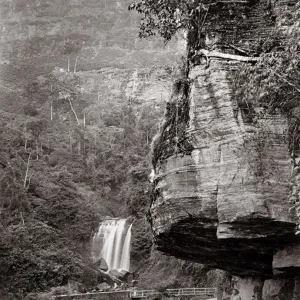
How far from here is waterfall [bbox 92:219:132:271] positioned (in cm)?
3025

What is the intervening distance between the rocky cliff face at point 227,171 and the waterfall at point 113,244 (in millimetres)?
22888

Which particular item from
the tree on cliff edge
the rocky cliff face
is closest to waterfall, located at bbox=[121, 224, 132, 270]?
the rocky cliff face

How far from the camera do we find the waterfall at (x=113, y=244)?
30.2 meters

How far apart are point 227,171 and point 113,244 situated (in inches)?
982

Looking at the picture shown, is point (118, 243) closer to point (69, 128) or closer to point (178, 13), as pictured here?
point (69, 128)

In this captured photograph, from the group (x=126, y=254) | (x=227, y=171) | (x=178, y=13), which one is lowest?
(x=126, y=254)

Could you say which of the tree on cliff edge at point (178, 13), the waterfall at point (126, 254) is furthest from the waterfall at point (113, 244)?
the tree on cliff edge at point (178, 13)

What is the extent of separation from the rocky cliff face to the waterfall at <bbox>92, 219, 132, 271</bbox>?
22888mm

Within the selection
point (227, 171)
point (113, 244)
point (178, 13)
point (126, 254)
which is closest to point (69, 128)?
point (113, 244)

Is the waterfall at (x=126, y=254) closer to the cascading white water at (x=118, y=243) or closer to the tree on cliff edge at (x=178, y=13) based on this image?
the cascading white water at (x=118, y=243)

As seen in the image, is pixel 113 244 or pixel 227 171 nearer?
pixel 227 171

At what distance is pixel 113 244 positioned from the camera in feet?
101

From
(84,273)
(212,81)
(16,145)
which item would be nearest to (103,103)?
(16,145)

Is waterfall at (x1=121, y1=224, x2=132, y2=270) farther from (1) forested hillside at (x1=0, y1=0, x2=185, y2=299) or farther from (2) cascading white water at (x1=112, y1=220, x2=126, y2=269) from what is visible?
(1) forested hillside at (x1=0, y1=0, x2=185, y2=299)
